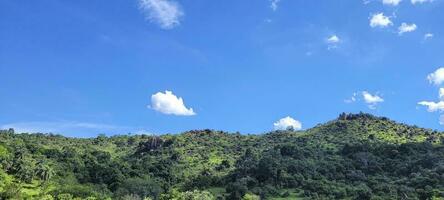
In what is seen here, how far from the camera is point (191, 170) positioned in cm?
15862

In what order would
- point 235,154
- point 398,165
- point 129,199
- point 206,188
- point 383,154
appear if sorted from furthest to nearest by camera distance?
point 235,154 < point 383,154 < point 398,165 < point 206,188 < point 129,199

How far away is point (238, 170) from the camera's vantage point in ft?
471

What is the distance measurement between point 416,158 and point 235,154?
182ft

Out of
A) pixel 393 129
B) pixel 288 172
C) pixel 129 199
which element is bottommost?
pixel 129 199

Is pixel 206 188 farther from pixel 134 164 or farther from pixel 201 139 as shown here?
pixel 201 139

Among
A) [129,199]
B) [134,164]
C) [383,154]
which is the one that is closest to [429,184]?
[383,154]

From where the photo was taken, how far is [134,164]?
157m

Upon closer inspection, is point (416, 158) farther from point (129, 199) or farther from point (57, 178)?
point (57, 178)

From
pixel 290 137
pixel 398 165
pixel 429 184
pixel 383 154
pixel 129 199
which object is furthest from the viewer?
pixel 290 137

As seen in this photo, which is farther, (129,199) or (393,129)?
(393,129)

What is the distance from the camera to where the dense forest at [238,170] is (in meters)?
120

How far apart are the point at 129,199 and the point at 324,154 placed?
6744 centimetres

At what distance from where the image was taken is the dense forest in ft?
394

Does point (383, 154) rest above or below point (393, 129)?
below
